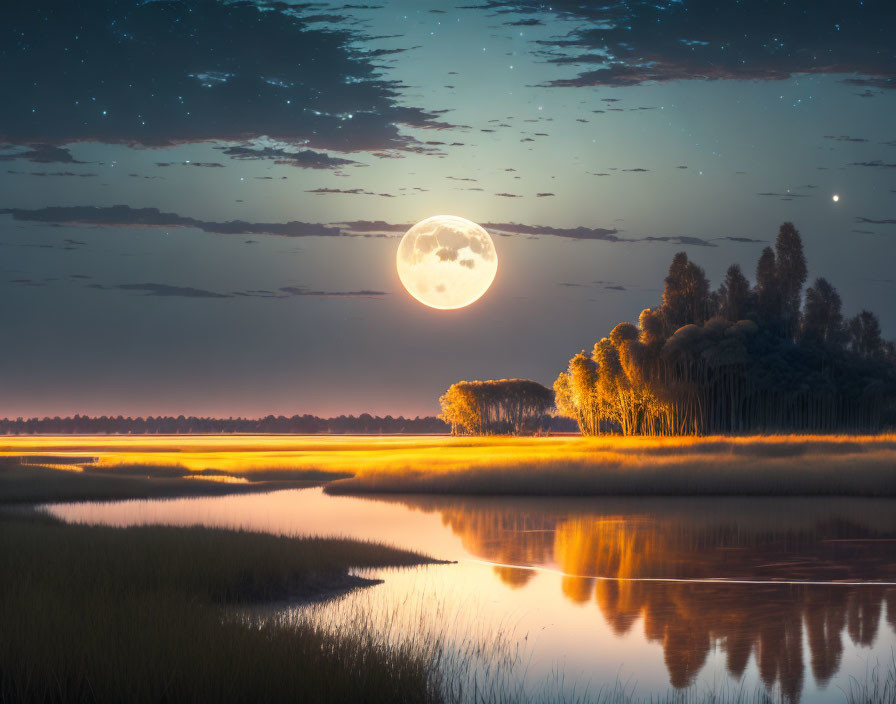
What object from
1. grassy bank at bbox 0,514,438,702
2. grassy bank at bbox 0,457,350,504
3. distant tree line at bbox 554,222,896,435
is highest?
distant tree line at bbox 554,222,896,435

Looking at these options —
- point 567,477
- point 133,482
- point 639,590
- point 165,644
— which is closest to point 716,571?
point 639,590

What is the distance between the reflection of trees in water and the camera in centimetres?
1244

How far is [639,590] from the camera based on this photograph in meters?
17.3

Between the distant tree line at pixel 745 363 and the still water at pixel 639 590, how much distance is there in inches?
1480

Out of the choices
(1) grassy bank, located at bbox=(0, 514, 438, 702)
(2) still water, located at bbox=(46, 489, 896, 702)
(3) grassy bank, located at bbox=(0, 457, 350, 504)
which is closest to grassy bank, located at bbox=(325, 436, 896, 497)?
(3) grassy bank, located at bbox=(0, 457, 350, 504)

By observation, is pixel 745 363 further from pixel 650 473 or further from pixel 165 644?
pixel 165 644

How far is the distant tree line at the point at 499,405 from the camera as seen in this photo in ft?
447

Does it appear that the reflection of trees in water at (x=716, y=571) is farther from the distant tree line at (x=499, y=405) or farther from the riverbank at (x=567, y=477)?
the distant tree line at (x=499, y=405)

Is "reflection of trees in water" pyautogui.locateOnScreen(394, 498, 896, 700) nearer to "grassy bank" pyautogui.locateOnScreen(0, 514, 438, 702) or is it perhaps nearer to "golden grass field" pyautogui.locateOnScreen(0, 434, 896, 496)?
"grassy bank" pyautogui.locateOnScreen(0, 514, 438, 702)

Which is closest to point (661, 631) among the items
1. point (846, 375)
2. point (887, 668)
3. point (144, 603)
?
point (887, 668)

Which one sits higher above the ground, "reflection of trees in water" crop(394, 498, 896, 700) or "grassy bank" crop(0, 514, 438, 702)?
"grassy bank" crop(0, 514, 438, 702)

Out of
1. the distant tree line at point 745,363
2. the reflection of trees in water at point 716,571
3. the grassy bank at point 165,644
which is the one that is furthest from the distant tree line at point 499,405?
the grassy bank at point 165,644

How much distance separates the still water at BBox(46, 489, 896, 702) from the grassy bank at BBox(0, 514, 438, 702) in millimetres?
1909

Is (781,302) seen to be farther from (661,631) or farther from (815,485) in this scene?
(661,631)
